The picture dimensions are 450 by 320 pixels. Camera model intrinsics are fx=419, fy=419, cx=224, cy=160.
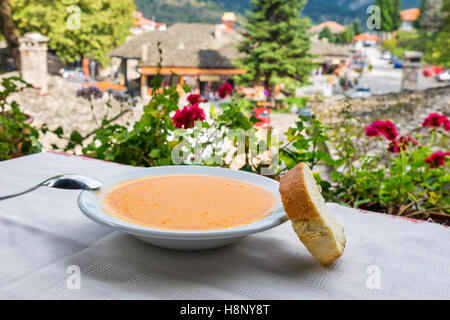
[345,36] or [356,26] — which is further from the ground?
[356,26]

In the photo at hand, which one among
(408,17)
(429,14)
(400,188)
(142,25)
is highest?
(408,17)

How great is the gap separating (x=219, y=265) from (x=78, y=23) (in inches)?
582

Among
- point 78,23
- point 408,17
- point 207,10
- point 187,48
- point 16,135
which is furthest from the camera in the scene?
point 207,10

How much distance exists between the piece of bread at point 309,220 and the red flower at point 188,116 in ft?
1.88

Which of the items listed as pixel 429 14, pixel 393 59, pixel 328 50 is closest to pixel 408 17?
pixel 393 59

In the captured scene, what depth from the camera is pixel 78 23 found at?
13633 mm

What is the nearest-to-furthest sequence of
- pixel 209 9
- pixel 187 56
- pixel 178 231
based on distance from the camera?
1. pixel 178 231
2. pixel 187 56
3. pixel 209 9

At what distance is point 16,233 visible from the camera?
455 mm

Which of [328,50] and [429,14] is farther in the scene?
[429,14]

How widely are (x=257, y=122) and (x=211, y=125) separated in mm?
108

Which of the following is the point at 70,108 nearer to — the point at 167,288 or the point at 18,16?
the point at 18,16

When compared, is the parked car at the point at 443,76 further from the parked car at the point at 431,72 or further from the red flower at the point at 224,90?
the red flower at the point at 224,90

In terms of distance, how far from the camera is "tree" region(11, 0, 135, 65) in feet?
43.1

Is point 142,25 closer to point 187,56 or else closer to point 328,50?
point 187,56
